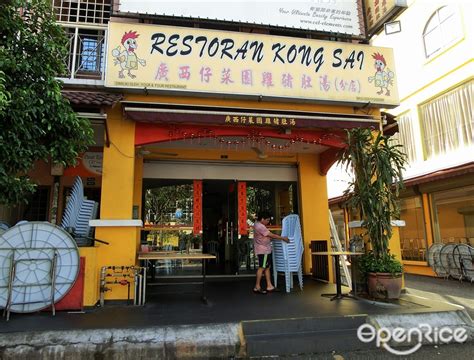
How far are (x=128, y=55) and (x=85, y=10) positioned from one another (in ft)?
8.59

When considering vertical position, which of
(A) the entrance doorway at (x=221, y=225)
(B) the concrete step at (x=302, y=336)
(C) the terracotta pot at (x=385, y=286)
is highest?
(A) the entrance doorway at (x=221, y=225)

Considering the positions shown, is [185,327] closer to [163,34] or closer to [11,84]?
[11,84]

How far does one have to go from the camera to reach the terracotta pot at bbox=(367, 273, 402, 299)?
6238 mm

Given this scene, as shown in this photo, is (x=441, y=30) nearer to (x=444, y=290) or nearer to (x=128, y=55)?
(x=444, y=290)

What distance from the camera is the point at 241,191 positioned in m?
9.39

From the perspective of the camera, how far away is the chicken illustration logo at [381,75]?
7801mm

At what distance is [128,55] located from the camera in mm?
6809

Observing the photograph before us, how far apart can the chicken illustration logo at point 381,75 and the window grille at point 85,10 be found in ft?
19.3

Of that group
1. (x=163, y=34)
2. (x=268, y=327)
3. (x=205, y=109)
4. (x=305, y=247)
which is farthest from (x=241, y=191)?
(x=268, y=327)

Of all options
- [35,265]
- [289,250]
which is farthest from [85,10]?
[289,250]

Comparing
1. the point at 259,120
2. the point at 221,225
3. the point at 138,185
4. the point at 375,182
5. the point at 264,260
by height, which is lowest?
the point at 264,260

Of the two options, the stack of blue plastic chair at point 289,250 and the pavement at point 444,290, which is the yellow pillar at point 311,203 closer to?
the stack of blue plastic chair at point 289,250

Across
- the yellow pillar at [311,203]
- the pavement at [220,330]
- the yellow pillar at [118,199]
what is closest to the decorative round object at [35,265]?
the pavement at [220,330]

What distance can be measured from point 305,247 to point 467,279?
4.64 meters
